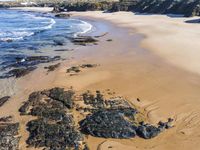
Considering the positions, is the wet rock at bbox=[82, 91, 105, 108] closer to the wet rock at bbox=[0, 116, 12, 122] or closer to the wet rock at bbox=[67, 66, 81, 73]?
the wet rock at bbox=[0, 116, 12, 122]

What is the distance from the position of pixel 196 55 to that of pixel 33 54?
10.1 metres

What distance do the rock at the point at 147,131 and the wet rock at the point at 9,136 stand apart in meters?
3.74

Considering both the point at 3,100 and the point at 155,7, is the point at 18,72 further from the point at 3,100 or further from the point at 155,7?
the point at 155,7

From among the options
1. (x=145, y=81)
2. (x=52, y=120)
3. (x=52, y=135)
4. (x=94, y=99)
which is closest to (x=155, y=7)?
(x=145, y=81)

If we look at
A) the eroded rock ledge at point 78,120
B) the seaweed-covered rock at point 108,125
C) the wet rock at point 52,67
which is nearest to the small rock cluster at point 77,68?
the wet rock at point 52,67

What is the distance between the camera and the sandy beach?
1077cm

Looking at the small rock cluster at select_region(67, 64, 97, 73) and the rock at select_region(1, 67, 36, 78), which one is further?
the small rock cluster at select_region(67, 64, 97, 73)

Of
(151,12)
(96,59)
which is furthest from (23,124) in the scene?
(151,12)

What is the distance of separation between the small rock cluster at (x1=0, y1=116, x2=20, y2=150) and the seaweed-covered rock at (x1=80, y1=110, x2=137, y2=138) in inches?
82.9

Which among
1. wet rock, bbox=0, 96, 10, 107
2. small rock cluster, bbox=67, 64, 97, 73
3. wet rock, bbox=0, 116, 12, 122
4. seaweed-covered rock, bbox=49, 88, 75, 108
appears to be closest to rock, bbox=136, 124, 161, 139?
seaweed-covered rock, bbox=49, 88, 75, 108

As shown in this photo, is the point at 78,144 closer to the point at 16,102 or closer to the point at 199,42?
the point at 16,102

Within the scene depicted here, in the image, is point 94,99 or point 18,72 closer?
point 94,99

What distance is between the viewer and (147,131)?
11023 mm

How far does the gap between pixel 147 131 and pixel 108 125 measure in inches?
49.0
